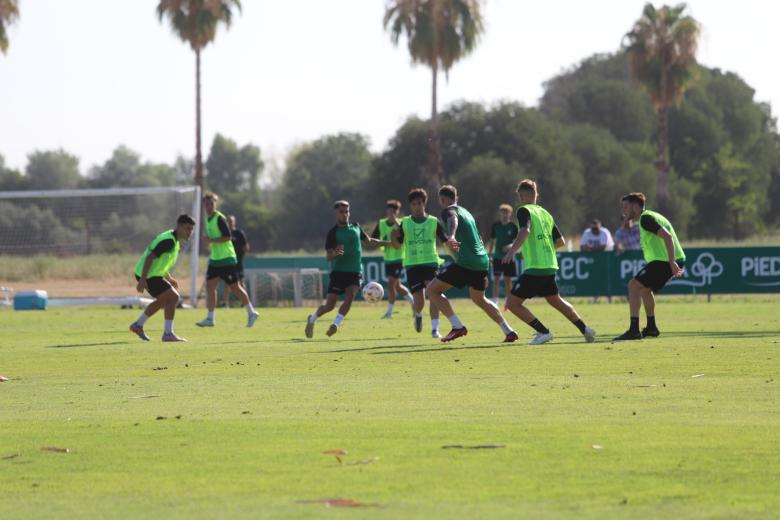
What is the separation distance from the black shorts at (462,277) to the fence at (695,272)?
55.4 ft

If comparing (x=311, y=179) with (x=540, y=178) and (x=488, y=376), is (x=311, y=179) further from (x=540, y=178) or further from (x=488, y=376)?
(x=488, y=376)

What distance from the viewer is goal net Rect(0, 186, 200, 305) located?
42406 mm

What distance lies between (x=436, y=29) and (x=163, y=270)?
37534 mm

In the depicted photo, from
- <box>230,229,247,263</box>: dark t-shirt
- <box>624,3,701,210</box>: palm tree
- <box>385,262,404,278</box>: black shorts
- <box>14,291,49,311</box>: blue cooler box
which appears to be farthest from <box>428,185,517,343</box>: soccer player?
<box>624,3,701,210</box>: palm tree

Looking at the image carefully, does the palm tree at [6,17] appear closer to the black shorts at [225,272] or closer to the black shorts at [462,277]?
the black shorts at [225,272]

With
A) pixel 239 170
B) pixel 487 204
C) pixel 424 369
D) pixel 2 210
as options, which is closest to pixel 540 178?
pixel 487 204

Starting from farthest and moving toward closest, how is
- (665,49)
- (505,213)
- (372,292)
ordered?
(665,49) → (505,213) → (372,292)

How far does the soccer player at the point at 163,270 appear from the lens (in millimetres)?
19375

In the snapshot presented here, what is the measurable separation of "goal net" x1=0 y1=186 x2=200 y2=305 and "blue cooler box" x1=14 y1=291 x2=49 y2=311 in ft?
16.8

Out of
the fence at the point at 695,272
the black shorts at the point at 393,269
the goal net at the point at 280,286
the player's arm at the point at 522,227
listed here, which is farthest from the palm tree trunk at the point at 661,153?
the player's arm at the point at 522,227

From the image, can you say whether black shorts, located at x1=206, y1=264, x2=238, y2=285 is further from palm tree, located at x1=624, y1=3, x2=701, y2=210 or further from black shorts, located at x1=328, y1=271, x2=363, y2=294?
palm tree, located at x1=624, y1=3, x2=701, y2=210

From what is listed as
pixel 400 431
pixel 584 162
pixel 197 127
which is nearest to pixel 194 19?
pixel 197 127

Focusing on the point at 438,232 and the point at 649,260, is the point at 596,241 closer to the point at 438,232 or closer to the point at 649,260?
the point at 438,232

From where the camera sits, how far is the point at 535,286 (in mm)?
17516
